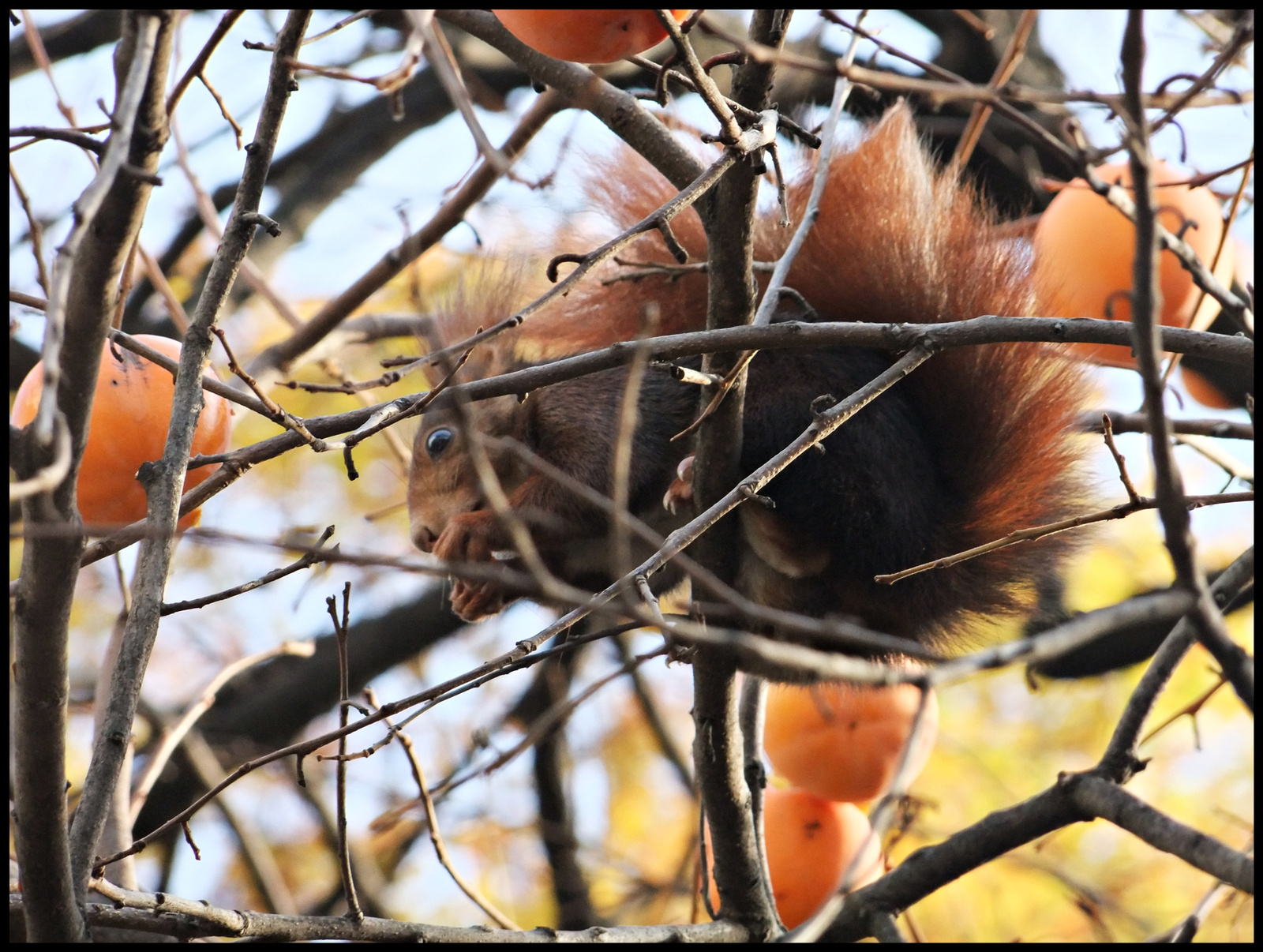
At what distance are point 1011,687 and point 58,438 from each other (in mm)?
4628

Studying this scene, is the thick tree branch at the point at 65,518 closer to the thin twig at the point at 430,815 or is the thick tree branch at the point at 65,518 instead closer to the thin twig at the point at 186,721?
the thin twig at the point at 430,815

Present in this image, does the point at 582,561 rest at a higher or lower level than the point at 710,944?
higher

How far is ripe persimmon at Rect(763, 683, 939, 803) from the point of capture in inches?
106

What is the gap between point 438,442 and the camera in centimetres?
321

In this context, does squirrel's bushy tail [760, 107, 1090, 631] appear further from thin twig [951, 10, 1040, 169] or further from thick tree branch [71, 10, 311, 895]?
thick tree branch [71, 10, 311, 895]

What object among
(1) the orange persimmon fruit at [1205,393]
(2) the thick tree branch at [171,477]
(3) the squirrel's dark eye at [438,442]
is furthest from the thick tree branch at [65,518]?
(1) the orange persimmon fruit at [1205,393]

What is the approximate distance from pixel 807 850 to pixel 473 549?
3.48 feet

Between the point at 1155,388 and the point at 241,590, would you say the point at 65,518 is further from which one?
the point at 1155,388

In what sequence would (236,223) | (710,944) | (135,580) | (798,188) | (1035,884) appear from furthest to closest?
(1035,884), (798,188), (710,944), (135,580), (236,223)

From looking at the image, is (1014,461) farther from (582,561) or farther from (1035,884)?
(1035,884)

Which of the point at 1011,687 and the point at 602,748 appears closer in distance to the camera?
the point at 1011,687

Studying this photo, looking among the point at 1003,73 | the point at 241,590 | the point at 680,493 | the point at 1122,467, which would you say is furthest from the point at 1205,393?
the point at 241,590

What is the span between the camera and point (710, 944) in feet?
7.92

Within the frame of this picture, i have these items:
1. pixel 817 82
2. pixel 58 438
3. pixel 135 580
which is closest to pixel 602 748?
pixel 817 82
